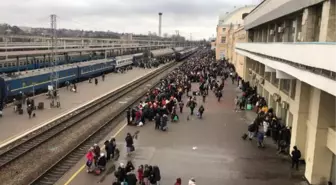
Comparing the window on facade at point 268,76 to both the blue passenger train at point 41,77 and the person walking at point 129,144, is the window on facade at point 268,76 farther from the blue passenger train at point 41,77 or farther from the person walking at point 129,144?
the blue passenger train at point 41,77

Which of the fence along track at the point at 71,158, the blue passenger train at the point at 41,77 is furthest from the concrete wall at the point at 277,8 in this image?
the blue passenger train at the point at 41,77

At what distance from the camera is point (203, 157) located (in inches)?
591

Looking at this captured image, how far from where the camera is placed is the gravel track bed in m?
13.1

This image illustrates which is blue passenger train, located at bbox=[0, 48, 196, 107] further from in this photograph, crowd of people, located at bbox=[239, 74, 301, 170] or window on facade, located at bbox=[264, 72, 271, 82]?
window on facade, located at bbox=[264, 72, 271, 82]

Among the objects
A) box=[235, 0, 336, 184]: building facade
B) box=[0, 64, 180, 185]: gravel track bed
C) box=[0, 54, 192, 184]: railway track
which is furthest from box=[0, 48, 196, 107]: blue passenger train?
box=[235, 0, 336, 184]: building facade

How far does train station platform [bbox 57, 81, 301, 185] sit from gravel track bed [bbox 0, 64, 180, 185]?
1403 millimetres

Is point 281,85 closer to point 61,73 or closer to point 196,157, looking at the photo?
point 196,157

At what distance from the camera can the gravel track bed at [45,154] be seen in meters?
13.1

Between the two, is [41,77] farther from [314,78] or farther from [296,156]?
[314,78]

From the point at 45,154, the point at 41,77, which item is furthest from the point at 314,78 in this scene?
the point at 41,77

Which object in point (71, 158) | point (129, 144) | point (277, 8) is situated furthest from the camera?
point (277, 8)

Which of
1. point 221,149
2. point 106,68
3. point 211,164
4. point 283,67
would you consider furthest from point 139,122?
point 106,68

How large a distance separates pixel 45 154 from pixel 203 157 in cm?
689

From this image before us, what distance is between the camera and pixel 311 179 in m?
12.2
